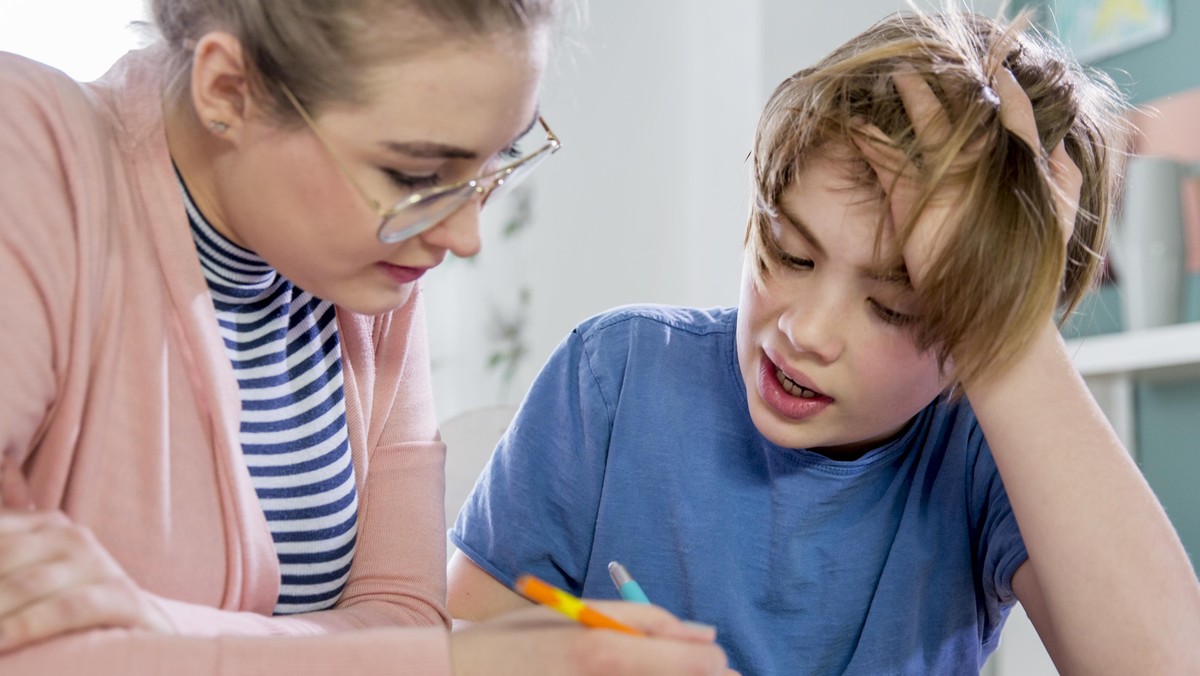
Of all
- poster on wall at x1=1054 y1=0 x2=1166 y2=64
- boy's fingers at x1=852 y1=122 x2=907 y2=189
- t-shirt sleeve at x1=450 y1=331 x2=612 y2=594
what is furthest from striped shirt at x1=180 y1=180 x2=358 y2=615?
poster on wall at x1=1054 y1=0 x2=1166 y2=64

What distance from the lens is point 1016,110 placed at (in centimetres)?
100

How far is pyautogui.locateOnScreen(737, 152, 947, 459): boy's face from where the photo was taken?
99cm

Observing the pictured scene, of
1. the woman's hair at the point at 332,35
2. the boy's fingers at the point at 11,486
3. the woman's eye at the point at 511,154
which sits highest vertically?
the woman's hair at the point at 332,35

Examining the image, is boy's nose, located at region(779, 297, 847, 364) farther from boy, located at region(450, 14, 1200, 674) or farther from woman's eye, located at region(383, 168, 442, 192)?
woman's eye, located at region(383, 168, 442, 192)

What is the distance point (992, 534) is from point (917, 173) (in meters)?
0.37

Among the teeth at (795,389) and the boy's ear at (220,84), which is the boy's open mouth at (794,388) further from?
the boy's ear at (220,84)

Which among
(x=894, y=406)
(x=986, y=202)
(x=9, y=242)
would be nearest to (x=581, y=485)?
(x=894, y=406)

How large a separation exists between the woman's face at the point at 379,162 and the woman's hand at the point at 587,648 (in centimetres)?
28

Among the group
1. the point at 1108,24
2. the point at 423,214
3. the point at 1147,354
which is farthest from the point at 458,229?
the point at 1108,24

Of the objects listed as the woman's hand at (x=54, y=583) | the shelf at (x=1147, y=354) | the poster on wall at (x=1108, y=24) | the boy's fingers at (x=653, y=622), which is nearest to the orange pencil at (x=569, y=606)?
the boy's fingers at (x=653, y=622)

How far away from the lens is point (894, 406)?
1072 millimetres

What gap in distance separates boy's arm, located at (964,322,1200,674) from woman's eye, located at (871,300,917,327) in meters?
0.08

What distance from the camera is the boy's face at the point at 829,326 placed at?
3.25 ft

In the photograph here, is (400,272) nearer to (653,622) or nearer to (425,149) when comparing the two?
(425,149)
